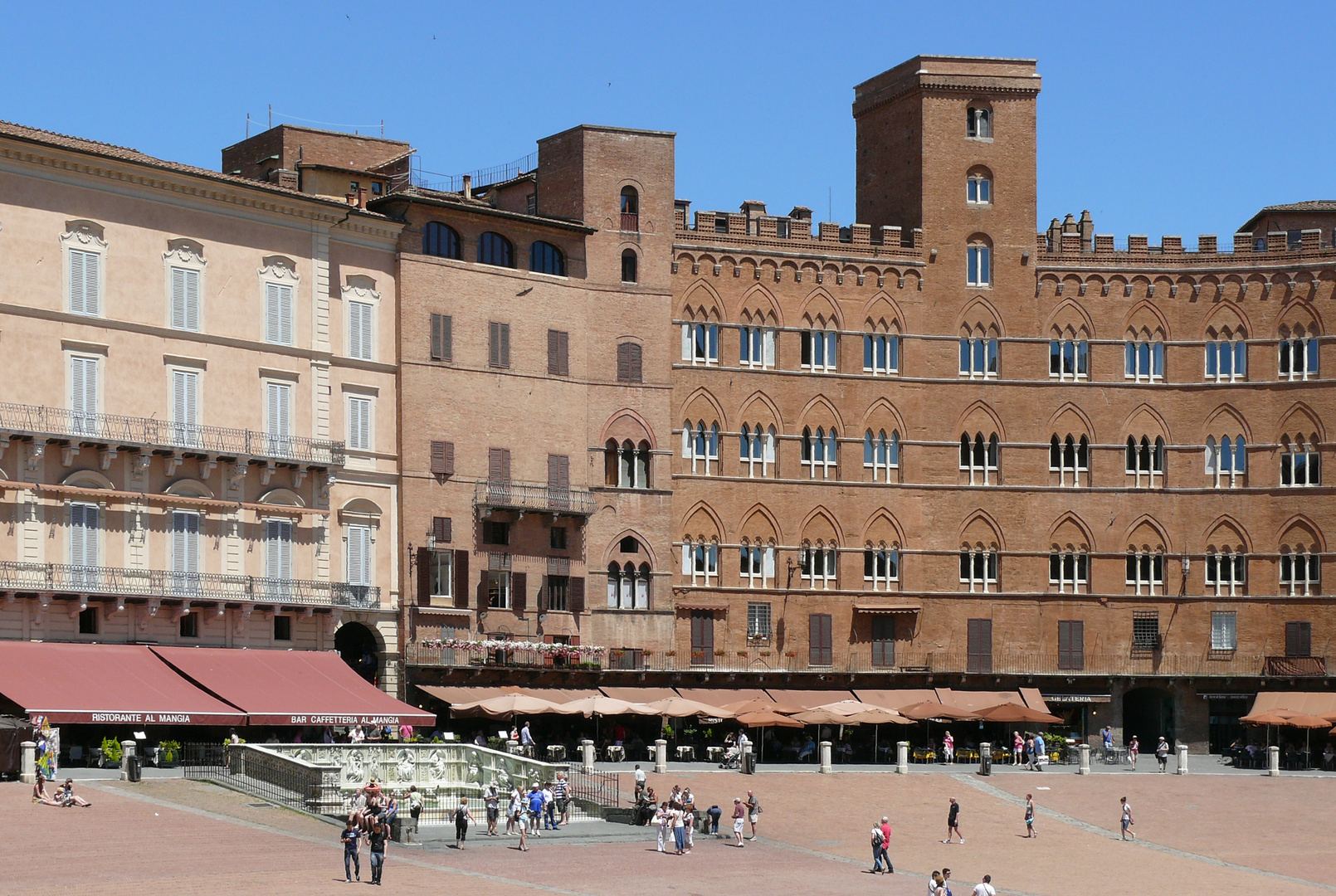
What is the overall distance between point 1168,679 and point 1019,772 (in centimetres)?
1179

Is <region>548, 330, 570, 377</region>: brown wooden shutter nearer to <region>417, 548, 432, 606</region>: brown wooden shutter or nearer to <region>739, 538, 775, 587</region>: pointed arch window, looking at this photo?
<region>417, 548, 432, 606</region>: brown wooden shutter

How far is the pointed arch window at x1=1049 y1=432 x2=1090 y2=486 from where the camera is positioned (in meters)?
81.8

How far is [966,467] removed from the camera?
81.3m

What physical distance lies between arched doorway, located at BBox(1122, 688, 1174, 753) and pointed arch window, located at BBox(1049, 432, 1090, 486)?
26.4 feet

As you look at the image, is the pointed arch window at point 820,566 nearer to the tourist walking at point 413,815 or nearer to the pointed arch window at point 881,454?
the pointed arch window at point 881,454

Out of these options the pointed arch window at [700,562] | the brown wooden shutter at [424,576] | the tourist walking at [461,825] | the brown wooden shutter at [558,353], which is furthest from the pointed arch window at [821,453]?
the tourist walking at [461,825]

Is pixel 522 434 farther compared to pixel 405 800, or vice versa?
pixel 522 434

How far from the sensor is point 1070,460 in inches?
3231

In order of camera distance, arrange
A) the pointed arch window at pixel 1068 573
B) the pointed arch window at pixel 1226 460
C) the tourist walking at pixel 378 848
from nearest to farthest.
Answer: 1. the tourist walking at pixel 378 848
2. the pointed arch window at pixel 1068 573
3. the pointed arch window at pixel 1226 460

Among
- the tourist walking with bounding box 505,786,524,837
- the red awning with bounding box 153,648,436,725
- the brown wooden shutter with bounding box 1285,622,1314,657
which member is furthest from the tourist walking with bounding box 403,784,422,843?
the brown wooden shutter with bounding box 1285,622,1314,657

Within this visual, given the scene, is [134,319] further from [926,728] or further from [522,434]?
[926,728]

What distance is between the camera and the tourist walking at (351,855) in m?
44.9

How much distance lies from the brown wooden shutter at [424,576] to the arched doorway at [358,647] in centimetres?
201

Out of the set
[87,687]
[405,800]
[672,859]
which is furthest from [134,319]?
[672,859]
